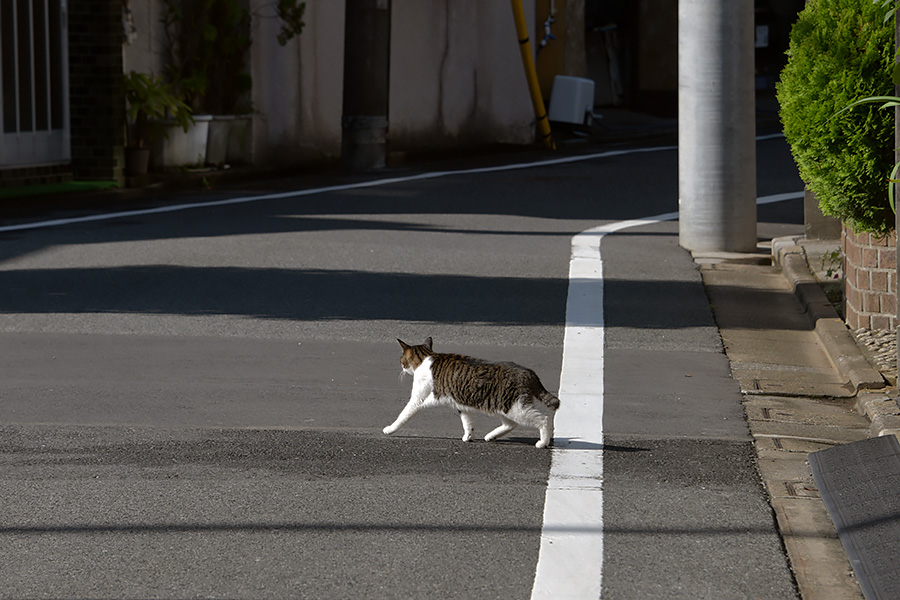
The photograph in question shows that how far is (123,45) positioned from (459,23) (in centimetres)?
854

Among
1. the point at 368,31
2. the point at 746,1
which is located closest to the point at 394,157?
the point at 368,31

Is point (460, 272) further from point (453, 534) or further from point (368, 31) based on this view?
point (368, 31)

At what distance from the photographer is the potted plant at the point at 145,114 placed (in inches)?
765

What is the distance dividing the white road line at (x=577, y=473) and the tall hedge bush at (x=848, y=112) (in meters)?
1.66

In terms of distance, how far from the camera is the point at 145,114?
19797mm

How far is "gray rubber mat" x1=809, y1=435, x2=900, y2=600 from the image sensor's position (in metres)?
4.59

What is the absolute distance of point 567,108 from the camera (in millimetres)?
27047

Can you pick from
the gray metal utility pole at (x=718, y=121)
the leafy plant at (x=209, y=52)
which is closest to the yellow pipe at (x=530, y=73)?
the leafy plant at (x=209, y=52)

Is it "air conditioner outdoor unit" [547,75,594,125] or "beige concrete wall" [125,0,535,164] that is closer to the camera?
"beige concrete wall" [125,0,535,164]

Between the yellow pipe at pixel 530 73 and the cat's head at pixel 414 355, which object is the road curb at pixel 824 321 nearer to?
the cat's head at pixel 414 355

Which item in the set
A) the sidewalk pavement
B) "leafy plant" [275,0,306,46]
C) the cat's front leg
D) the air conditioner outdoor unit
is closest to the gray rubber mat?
the sidewalk pavement

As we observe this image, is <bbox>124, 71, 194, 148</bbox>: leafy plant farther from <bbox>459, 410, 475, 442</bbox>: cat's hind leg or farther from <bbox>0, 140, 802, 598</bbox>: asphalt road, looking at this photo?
<bbox>459, 410, 475, 442</bbox>: cat's hind leg

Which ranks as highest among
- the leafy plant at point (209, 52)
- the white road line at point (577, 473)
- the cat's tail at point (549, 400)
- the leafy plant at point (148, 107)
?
the leafy plant at point (209, 52)

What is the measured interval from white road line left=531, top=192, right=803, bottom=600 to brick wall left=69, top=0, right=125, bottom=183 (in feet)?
35.3
